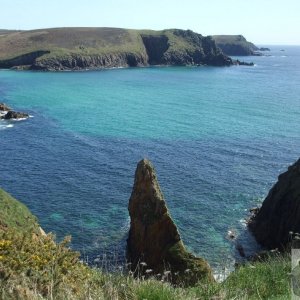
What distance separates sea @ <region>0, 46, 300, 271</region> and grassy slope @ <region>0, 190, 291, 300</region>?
1743 millimetres

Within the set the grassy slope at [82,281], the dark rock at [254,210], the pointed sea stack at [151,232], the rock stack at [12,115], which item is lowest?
the dark rock at [254,210]

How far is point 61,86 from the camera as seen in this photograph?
155 metres

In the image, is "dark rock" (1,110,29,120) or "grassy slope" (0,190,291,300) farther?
"dark rock" (1,110,29,120)

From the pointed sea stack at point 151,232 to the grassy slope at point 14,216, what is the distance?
31.4 ft

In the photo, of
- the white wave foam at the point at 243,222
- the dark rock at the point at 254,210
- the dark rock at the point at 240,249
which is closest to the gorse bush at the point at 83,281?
the dark rock at the point at 240,249

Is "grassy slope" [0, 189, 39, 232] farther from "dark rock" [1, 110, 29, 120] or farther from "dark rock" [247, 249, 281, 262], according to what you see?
"dark rock" [1, 110, 29, 120]

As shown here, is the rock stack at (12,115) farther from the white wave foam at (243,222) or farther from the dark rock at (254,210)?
the white wave foam at (243,222)

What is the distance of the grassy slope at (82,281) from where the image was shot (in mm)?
11273

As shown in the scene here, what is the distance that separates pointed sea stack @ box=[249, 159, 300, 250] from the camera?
47.1 metres

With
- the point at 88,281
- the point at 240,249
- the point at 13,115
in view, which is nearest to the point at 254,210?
the point at 240,249

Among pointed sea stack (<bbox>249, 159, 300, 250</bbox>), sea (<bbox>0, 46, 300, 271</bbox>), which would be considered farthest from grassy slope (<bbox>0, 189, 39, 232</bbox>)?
pointed sea stack (<bbox>249, 159, 300, 250</bbox>)

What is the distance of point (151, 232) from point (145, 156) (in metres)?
31.8

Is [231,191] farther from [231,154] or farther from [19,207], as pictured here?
[19,207]

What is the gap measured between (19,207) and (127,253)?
1107 centimetres
